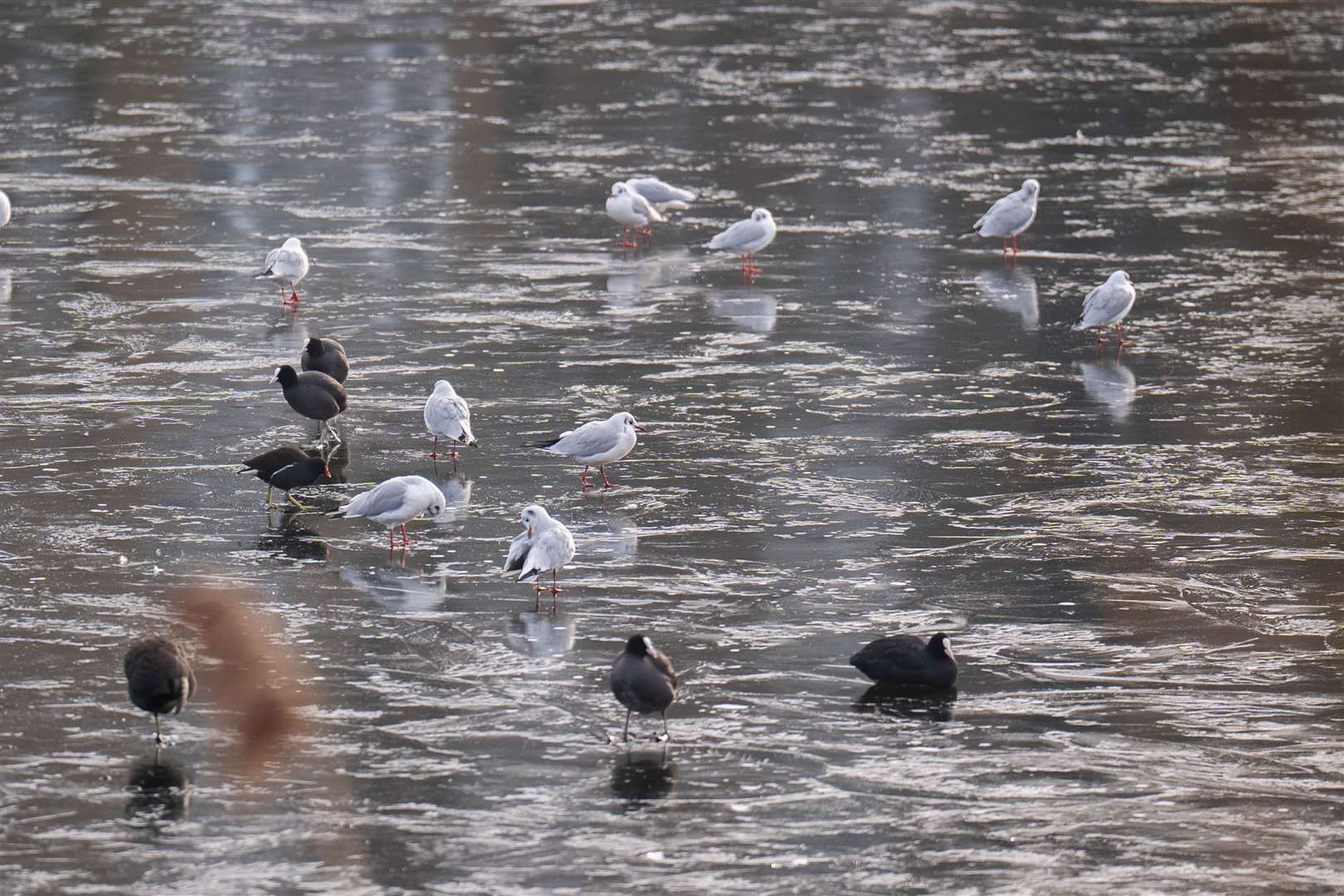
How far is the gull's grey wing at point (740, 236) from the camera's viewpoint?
68.8 feet

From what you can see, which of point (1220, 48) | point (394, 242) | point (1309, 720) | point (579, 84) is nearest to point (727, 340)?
point (394, 242)

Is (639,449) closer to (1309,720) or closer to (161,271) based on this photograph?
(1309,720)

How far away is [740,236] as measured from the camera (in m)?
21.1

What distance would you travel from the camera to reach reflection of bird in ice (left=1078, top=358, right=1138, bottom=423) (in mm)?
16312

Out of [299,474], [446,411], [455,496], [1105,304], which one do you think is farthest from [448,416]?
[1105,304]

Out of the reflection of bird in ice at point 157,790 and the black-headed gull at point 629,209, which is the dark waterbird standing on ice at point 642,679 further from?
the black-headed gull at point 629,209

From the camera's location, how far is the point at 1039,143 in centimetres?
2867

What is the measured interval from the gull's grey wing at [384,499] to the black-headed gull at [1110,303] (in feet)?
25.6

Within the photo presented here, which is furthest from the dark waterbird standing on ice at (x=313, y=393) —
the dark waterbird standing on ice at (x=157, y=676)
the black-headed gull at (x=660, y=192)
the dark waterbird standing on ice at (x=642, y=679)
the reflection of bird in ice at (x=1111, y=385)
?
the black-headed gull at (x=660, y=192)

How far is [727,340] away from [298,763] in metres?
9.46

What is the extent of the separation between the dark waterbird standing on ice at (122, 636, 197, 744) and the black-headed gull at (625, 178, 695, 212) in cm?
1382

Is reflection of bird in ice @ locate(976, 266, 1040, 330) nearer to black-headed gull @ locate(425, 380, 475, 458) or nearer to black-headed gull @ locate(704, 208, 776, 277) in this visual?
black-headed gull @ locate(704, 208, 776, 277)

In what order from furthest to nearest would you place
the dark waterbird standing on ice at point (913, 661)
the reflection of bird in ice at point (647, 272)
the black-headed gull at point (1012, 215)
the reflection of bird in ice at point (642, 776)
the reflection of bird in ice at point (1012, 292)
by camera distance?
the black-headed gull at point (1012, 215)
the reflection of bird in ice at point (647, 272)
the reflection of bird in ice at point (1012, 292)
the dark waterbird standing on ice at point (913, 661)
the reflection of bird in ice at point (642, 776)

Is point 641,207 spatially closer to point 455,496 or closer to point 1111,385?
point 1111,385
